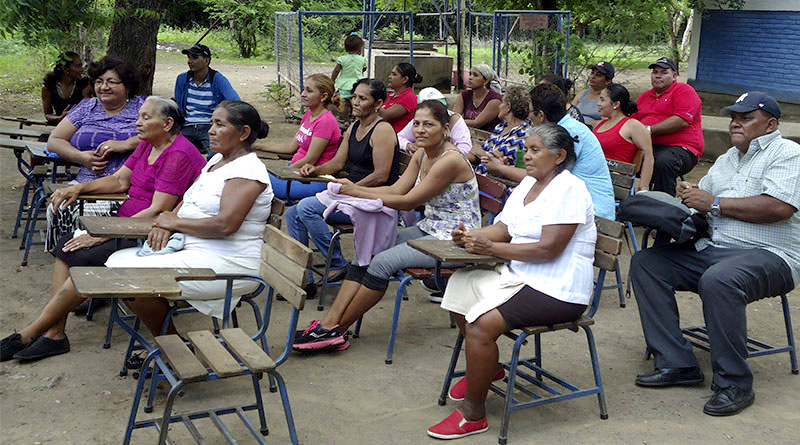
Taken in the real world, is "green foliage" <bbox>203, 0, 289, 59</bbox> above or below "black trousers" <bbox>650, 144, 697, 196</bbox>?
above

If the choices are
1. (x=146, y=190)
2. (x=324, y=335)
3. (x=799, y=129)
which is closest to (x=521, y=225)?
(x=324, y=335)

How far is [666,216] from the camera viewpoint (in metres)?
4.31

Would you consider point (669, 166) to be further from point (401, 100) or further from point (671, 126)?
point (401, 100)

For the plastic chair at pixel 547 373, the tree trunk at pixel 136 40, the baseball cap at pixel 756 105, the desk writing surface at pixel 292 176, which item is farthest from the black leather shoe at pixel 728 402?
the tree trunk at pixel 136 40

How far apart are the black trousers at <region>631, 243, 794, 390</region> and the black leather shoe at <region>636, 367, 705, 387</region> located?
31 mm

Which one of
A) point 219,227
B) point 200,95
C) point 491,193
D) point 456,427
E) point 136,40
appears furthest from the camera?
point 136,40

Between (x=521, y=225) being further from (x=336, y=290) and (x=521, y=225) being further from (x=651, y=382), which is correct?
(x=336, y=290)

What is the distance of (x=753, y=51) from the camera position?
15.7 meters

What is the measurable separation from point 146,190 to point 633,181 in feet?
11.0

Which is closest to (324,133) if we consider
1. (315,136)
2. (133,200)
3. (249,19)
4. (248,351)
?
(315,136)

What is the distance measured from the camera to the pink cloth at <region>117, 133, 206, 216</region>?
459 cm

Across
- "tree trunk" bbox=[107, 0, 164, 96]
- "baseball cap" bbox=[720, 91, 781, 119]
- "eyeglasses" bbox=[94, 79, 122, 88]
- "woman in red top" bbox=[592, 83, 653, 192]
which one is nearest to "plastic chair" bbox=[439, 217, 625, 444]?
"baseball cap" bbox=[720, 91, 781, 119]

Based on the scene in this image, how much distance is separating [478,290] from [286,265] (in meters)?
0.91

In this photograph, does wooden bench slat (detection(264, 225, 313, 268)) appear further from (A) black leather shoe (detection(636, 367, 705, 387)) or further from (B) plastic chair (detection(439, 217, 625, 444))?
(A) black leather shoe (detection(636, 367, 705, 387))
